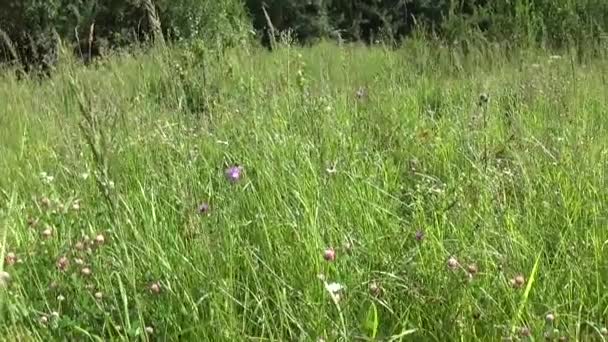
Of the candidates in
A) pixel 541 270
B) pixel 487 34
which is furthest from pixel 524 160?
pixel 487 34

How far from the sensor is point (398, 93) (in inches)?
174

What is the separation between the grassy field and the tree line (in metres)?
1.05

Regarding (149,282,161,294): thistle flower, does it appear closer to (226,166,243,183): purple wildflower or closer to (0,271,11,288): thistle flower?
(0,271,11,288): thistle flower

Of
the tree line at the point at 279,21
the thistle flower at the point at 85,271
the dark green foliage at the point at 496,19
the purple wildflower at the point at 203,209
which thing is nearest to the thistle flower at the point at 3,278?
the thistle flower at the point at 85,271

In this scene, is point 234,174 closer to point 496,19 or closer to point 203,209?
point 203,209

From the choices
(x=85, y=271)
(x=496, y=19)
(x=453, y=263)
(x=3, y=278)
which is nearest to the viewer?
(x=3, y=278)

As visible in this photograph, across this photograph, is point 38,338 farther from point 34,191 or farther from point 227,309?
point 34,191

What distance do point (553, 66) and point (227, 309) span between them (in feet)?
10.6

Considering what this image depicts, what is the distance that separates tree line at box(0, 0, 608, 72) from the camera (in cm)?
641

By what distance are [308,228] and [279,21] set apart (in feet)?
33.0

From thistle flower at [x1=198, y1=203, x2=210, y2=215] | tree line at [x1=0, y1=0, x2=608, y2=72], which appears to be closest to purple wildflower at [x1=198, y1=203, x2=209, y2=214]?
thistle flower at [x1=198, y1=203, x2=210, y2=215]

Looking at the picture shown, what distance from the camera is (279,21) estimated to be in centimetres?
1196

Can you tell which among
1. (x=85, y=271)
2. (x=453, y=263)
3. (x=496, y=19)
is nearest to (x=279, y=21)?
(x=496, y=19)

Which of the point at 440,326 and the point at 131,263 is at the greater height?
the point at 131,263
